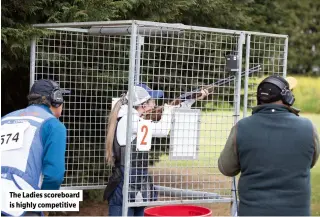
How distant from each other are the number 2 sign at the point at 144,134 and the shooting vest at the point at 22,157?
1.08 meters

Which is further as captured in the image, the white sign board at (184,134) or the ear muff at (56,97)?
the white sign board at (184,134)

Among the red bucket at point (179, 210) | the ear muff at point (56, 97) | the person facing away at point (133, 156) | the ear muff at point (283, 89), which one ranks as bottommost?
the red bucket at point (179, 210)

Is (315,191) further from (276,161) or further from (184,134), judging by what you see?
(276,161)

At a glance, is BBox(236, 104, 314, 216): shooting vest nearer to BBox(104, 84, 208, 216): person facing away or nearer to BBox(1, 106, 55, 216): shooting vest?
BBox(1, 106, 55, 216): shooting vest

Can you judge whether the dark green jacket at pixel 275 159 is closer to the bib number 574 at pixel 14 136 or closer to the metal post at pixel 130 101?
the metal post at pixel 130 101

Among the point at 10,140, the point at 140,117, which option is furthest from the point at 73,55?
the point at 10,140

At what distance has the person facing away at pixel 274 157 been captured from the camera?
4.11 m

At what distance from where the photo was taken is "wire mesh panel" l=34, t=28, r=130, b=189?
6734 millimetres

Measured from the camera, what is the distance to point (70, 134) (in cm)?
760

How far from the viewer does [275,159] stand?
4.11 meters

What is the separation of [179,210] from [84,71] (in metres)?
2.14

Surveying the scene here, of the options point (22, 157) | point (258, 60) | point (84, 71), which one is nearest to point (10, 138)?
point (22, 157)

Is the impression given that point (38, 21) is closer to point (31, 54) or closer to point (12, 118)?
point (31, 54)

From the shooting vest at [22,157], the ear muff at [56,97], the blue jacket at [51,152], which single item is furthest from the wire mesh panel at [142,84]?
the shooting vest at [22,157]
